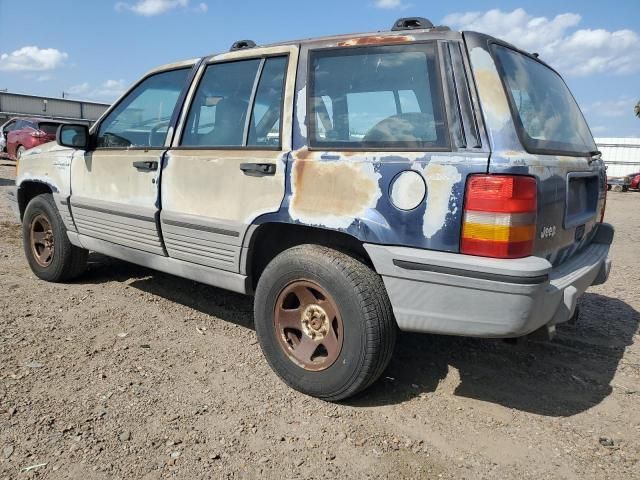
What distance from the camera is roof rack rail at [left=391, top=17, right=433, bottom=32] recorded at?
9.05ft

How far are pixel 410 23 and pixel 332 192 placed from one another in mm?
1006

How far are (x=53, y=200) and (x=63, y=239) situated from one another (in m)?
0.39

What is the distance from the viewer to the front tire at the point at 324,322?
8.59 ft

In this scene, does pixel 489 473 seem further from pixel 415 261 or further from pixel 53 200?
pixel 53 200

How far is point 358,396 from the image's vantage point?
290 cm

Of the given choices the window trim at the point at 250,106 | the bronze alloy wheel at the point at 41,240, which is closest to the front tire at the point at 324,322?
the window trim at the point at 250,106

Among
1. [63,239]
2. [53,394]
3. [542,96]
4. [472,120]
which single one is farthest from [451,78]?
[63,239]

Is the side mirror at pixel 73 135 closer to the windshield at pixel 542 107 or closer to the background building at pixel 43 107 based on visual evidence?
the windshield at pixel 542 107

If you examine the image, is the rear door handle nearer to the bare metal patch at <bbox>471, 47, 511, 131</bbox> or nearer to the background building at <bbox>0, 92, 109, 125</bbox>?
the bare metal patch at <bbox>471, 47, 511, 131</bbox>

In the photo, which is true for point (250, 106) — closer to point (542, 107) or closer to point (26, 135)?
point (542, 107)

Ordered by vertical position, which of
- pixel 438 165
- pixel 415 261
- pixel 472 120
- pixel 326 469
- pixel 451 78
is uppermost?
pixel 451 78

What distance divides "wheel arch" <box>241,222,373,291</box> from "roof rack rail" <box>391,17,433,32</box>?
44.9 inches

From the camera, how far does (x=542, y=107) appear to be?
2947mm

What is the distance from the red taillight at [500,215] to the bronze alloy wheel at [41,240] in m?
3.90
